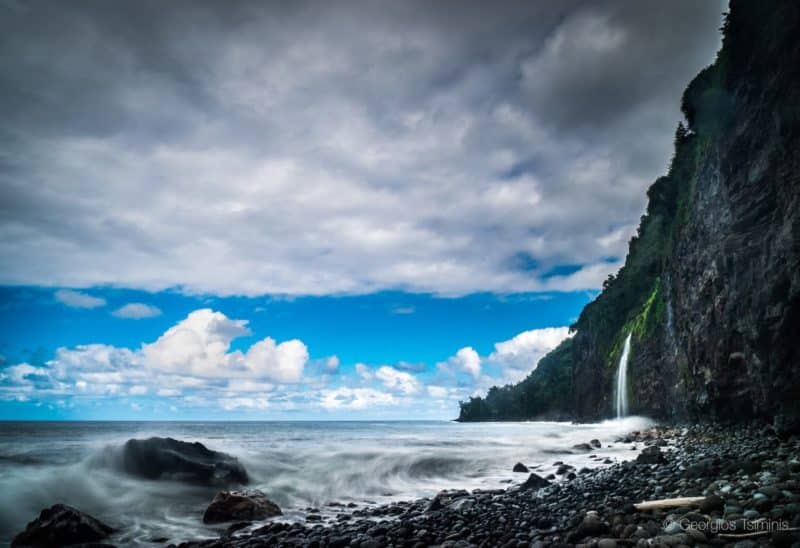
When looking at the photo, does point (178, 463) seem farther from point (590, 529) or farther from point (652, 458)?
point (652, 458)

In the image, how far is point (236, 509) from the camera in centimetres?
1125

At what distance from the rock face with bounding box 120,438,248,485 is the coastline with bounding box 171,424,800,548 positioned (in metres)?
6.28

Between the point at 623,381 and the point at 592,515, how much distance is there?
4853 cm

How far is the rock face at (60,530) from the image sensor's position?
355 inches

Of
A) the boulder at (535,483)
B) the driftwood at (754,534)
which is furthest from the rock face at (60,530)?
the driftwood at (754,534)

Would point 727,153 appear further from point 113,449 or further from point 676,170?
point 113,449

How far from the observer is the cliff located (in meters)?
13.9

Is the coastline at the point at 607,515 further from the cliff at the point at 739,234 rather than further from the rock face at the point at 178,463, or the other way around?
the rock face at the point at 178,463

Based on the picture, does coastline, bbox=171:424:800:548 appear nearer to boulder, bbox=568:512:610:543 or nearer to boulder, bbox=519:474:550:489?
boulder, bbox=568:512:610:543

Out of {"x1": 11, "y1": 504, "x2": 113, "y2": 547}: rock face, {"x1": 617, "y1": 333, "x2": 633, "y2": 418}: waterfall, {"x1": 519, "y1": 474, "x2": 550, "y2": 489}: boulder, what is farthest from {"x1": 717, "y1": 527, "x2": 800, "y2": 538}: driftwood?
{"x1": 617, "y1": 333, "x2": 633, "y2": 418}: waterfall

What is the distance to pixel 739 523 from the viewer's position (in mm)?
5672

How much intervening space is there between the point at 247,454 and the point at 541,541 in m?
18.3

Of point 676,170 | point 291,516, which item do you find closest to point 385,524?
point 291,516

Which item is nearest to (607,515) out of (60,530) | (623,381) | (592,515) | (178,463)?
(592,515)
